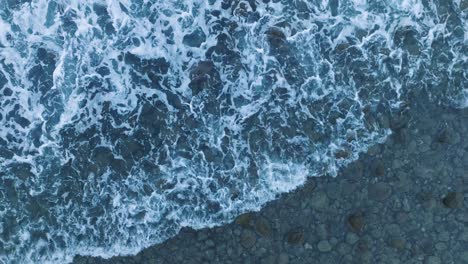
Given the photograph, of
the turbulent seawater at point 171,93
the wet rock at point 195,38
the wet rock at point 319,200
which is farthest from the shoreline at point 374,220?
the wet rock at point 195,38

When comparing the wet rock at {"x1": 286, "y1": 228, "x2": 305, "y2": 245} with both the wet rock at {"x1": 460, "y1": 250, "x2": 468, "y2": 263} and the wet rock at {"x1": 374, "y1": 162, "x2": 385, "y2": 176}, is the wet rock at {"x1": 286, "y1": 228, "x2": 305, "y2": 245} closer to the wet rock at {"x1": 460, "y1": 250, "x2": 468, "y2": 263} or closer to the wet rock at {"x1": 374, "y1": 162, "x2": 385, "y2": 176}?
the wet rock at {"x1": 374, "y1": 162, "x2": 385, "y2": 176}

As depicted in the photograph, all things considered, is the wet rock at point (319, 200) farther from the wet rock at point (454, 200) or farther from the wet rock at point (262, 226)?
the wet rock at point (454, 200)

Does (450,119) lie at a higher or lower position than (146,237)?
higher

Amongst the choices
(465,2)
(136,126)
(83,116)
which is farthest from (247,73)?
(465,2)

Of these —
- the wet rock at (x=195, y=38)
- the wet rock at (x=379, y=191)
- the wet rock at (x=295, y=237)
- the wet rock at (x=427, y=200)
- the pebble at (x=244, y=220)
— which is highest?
the wet rock at (x=195, y=38)

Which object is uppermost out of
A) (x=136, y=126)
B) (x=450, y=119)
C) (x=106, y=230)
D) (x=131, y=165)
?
(x=450, y=119)

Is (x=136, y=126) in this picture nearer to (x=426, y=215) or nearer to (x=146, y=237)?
(x=146, y=237)
